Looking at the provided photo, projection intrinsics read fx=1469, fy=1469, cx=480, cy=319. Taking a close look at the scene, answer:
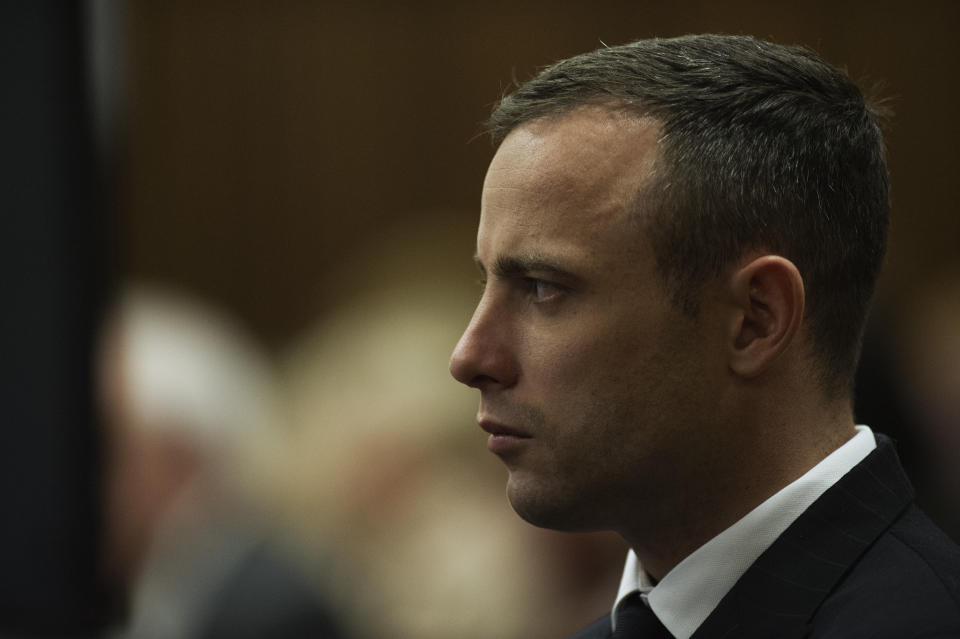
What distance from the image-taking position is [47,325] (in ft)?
5.44

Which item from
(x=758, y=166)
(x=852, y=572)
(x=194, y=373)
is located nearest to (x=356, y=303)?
(x=194, y=373)

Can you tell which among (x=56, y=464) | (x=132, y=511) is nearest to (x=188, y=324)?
(x=132, y=511)

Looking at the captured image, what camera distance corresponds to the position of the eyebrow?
1755 millimetres

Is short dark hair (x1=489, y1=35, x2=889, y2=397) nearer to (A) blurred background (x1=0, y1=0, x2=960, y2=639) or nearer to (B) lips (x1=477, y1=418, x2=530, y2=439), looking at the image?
(B) lips (x1=477, y1=418, x2=530, y2=439)

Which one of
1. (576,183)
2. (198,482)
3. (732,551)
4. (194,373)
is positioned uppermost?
(576,183)

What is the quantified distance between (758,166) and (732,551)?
0.46 meters

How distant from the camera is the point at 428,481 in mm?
4555

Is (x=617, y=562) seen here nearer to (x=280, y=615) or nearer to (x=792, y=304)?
(x=280, y=615)

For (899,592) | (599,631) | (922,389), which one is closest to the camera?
(899,592)

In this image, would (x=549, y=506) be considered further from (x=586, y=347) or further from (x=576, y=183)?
(x=576, y=183)

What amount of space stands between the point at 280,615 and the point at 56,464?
1662 millimetres

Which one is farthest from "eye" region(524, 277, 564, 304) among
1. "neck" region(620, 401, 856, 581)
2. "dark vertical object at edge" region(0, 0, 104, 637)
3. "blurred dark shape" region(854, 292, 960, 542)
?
"blurred dark shape" region(854, 292, 960, 542)

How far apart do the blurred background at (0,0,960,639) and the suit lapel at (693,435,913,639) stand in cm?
162

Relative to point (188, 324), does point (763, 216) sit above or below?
above
